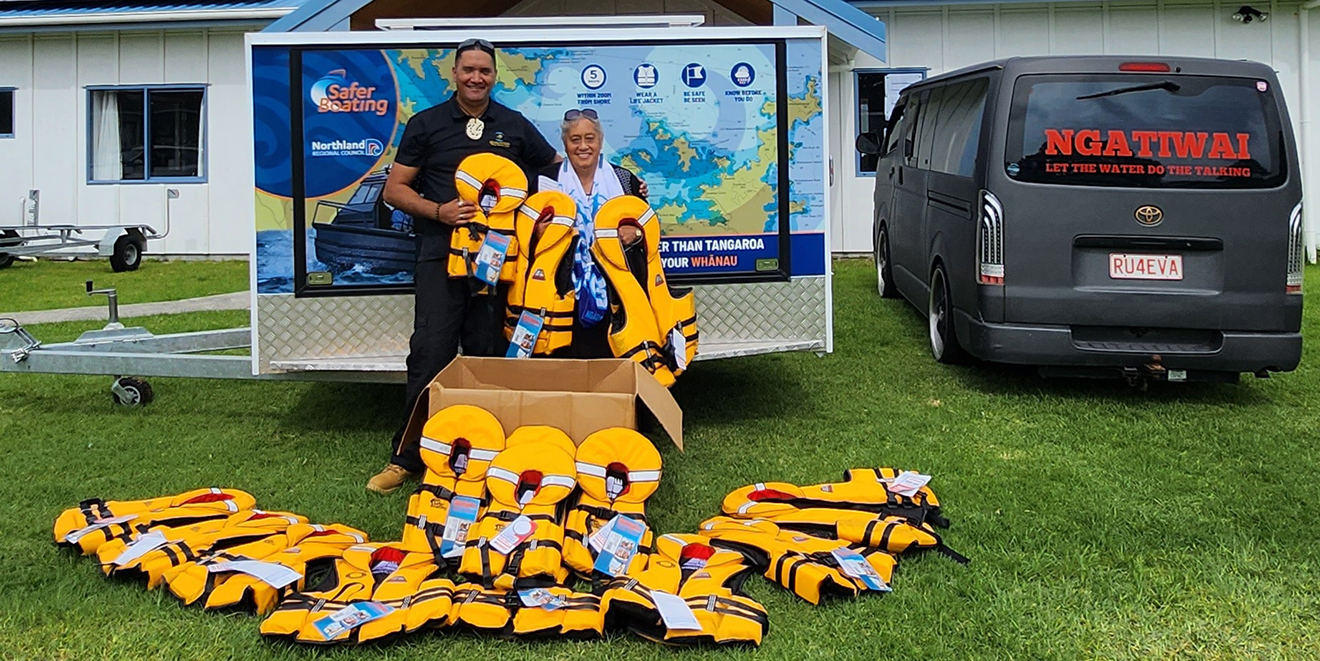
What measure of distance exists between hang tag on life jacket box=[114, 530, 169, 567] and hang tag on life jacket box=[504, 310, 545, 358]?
1648 mm

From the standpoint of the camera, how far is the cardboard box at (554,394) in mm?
4133

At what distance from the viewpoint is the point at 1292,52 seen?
13.2 metres

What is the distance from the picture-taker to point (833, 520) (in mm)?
4070

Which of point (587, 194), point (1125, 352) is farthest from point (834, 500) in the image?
point (1125, 352)

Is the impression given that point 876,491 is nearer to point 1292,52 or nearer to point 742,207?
point 742,207

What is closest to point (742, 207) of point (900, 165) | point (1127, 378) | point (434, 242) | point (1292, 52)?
point (434, 242)

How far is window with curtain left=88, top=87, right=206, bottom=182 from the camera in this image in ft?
47.7

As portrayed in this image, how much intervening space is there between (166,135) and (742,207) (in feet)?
38.6

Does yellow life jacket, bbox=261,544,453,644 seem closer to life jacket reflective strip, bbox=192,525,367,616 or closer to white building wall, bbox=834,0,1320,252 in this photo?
life jacket reflective strip, bbox=192,525,367,616

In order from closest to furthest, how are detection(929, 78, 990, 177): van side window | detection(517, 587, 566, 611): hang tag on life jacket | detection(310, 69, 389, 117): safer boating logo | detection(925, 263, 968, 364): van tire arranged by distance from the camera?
detection(517, 587, 566, 611): hang tag on life jacket
detection(310, 69, 389, 117): safer boating logo
detection(929, 78, 990, 177): van side window
detection(925, 263, 968, 364): van tire

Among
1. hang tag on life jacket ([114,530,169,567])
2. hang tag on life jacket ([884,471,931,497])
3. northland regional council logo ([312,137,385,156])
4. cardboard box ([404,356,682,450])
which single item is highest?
northland regional council logo ([312,137,385,156])

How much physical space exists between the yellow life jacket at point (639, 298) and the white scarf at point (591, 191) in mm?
182

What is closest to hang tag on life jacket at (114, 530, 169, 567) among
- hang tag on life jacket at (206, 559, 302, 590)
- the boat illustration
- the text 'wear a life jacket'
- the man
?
hang tag on life jacket at (206, 559, 302, 590)

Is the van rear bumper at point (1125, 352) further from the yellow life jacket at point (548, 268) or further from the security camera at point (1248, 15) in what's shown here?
the security camera at point (1248, 15)
